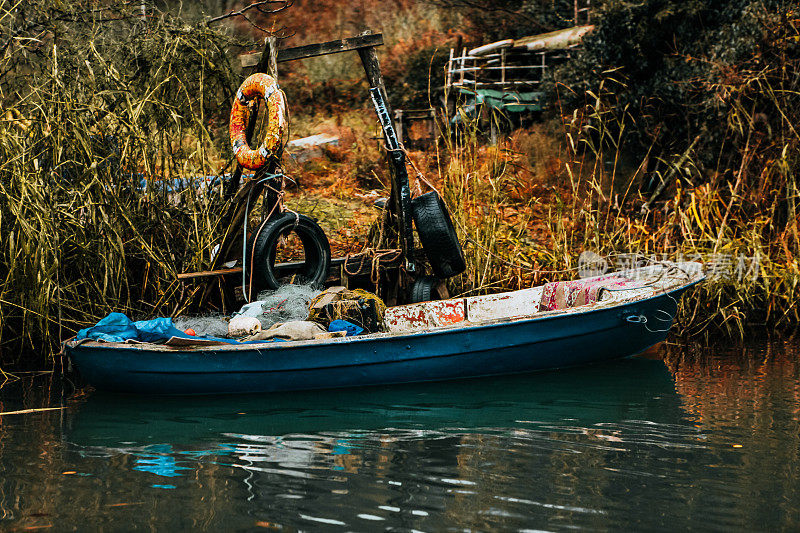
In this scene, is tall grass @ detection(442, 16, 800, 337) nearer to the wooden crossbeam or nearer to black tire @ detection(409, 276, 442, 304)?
black tire @ detection(409, 276, 442, 304)

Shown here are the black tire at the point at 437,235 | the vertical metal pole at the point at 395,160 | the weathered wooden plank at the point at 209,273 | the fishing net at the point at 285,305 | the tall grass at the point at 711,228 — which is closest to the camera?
the fishing net at the point at 285,305

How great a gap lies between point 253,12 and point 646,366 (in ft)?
47.0

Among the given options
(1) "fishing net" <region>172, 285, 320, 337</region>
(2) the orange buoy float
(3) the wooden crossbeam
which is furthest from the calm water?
(3) the wooden crossbeam

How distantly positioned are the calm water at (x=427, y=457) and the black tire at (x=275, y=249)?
141 cm

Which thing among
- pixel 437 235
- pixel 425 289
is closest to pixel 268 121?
pixel 437 235

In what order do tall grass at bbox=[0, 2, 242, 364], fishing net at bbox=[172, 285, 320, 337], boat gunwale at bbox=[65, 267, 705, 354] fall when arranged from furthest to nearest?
fishing net at bbox=[172, 285, 320, 337]
tall grass at bbox=[0, 2, 242, 364]
boat gunwale at bbox=[65, 267, 705, 354]

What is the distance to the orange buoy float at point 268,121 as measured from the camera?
A: 26.4 ft

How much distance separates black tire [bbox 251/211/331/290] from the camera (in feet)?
26.5

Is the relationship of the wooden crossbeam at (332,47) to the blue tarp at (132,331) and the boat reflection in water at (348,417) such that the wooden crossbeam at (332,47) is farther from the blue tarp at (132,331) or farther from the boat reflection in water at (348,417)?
the boat reflection in water at (348,417)

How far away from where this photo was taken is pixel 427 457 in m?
5.19

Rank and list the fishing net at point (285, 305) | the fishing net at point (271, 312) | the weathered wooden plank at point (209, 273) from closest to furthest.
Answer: the fishing net at point (271, 312) < the fishing net at point (285, 305) < the weathered wooden plank at point (209, 273)

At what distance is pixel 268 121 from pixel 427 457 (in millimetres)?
4056

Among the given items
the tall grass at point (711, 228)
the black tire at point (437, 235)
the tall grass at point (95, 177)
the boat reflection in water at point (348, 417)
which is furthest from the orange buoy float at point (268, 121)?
the boat reflection in water at point (348, 417)

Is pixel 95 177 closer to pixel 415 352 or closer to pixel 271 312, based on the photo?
pixel 271 312
